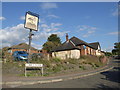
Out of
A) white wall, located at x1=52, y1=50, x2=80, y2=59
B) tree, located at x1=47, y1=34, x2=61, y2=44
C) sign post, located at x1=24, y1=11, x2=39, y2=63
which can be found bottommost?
white wall, located at x1=52, y1=50, x2=80, y2=59

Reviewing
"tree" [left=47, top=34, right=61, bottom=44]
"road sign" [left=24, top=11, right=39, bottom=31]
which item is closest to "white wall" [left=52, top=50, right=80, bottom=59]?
"road sign" [left=24, top=11, right=39, bottom=31]

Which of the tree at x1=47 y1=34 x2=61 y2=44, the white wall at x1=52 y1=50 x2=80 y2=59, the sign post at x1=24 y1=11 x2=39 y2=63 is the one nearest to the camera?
the sign post at x1=24 y1=11 x2=39 y2=63

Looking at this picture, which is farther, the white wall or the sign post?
the white wall

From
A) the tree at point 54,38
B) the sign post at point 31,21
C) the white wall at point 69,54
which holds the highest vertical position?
the tree at point 54,38

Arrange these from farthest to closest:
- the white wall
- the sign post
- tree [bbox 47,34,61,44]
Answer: tree [bbox 47,34,61,44] → the white wall → the sign post

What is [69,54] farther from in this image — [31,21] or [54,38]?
[54,38]

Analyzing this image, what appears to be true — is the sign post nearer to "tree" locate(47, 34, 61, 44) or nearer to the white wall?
the white wall

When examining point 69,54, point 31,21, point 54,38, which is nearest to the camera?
point 31,21

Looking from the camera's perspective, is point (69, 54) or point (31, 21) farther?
point (69, 54)

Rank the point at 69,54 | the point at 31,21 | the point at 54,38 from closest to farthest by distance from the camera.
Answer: the point at 31,21, the point at 69,54, the point at 54,38

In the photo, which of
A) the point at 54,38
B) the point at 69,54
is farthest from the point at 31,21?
the point at 54,38

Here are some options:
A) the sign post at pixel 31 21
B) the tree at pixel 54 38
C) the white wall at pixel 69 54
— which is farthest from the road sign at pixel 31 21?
the tree at pixel 54 38

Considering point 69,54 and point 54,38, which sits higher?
point 54,38

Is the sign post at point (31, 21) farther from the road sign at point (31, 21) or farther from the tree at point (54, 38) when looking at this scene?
the tree at point (54, 38)
